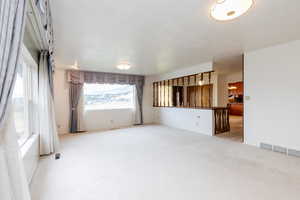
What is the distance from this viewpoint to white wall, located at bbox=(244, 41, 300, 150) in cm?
299

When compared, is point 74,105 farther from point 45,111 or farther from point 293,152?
point 293,152

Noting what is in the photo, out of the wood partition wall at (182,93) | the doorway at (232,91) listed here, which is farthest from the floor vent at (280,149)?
the wood partition wall at (182,93)

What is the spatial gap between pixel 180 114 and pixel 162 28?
3.95 metres

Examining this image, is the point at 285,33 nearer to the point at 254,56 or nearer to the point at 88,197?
the point at 254,56

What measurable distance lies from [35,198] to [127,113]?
15.4 feet

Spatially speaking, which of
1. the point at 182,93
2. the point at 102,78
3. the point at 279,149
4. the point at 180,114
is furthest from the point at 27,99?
the point at 182,93

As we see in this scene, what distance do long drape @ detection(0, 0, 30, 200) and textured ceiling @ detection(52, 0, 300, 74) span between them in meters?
0.88

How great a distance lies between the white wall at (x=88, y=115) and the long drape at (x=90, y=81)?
0.21 metres

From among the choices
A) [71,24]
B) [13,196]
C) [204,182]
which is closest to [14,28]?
[13,196]

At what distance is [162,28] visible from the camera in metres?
2.32

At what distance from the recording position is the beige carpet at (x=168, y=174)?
182 cm

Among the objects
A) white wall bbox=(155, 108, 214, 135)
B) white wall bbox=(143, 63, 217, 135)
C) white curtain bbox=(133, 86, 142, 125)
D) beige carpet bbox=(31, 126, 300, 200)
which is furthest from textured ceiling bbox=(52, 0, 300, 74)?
white curtain bbox=(133, 86, 142, 125)

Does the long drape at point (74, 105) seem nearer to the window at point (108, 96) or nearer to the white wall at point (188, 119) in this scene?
the window at point (108, 96)

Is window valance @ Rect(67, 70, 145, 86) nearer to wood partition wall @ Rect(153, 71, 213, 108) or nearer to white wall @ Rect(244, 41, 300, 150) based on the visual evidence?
wood partition wall @ Rect(153, 71, 213, 108)
